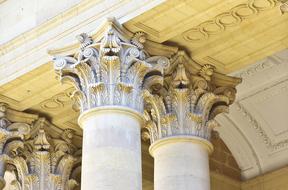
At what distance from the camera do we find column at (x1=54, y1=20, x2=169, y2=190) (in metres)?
16.0

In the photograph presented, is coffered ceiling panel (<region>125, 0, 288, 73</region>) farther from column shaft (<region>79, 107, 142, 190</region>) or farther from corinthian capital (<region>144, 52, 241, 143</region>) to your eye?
column shaft (<region>79, 107, 142, 190</region>)

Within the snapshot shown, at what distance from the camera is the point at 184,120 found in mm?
18516

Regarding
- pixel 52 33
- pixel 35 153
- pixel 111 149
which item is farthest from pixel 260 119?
pixel 111 149

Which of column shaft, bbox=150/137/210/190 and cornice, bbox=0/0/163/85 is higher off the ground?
cornice, bbox=0/0/163/85

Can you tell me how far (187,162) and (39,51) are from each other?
3.91 m

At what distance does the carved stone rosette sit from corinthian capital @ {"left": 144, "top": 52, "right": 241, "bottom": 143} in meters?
3.06

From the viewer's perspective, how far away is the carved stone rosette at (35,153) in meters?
20.1

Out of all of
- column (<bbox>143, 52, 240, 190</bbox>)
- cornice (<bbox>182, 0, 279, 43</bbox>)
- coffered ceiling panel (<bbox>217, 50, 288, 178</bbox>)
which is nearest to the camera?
cornice (<bbox>182, 0, 279, 43</bbox>)

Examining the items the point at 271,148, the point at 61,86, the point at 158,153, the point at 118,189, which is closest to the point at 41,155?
the point at 61,86

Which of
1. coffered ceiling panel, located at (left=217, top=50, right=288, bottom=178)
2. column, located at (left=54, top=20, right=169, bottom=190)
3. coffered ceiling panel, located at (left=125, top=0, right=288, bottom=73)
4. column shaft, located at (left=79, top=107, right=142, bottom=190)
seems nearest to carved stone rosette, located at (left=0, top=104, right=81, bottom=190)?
column, located at (left=54, top=20, right=169, bottom=190)

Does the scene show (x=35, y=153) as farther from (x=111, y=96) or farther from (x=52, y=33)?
(x=111, y=96)

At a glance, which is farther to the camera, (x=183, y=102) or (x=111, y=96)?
(x=183, y=102)

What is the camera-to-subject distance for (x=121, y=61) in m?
17.0

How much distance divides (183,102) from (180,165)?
142 centimetres
